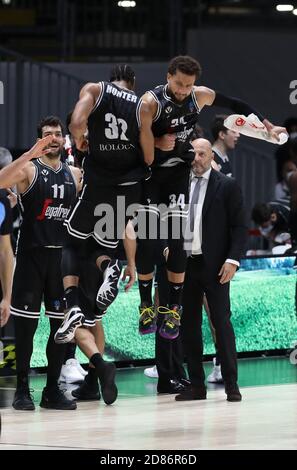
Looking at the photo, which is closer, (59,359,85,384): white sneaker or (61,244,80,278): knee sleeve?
(61,244,80,278): knee sleeve

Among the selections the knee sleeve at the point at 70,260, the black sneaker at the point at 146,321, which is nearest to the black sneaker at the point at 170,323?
the black sneaker at the point at 146,321

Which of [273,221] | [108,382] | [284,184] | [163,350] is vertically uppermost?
[284,184]

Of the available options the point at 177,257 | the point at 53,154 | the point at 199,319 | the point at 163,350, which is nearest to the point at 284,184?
the point at 163,350

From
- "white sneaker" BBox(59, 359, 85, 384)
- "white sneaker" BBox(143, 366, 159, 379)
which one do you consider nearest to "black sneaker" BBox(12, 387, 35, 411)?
"white sneaker" BBox(59, 359, 85, 384)

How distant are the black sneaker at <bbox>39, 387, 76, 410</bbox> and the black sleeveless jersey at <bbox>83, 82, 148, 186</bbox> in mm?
1827

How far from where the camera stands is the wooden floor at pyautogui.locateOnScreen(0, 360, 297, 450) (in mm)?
8195

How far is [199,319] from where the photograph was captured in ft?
35.6

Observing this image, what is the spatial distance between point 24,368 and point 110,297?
1140 millimetres

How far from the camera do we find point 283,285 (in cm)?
1389

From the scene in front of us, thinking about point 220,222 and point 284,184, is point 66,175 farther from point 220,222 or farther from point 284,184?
point 284,184

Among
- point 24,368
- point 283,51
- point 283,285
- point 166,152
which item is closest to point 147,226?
point 166,152

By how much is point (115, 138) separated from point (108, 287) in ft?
3.58

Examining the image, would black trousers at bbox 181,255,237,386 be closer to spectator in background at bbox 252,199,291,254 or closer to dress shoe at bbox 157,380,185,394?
dress shoe at bbox 157,380,185,394
